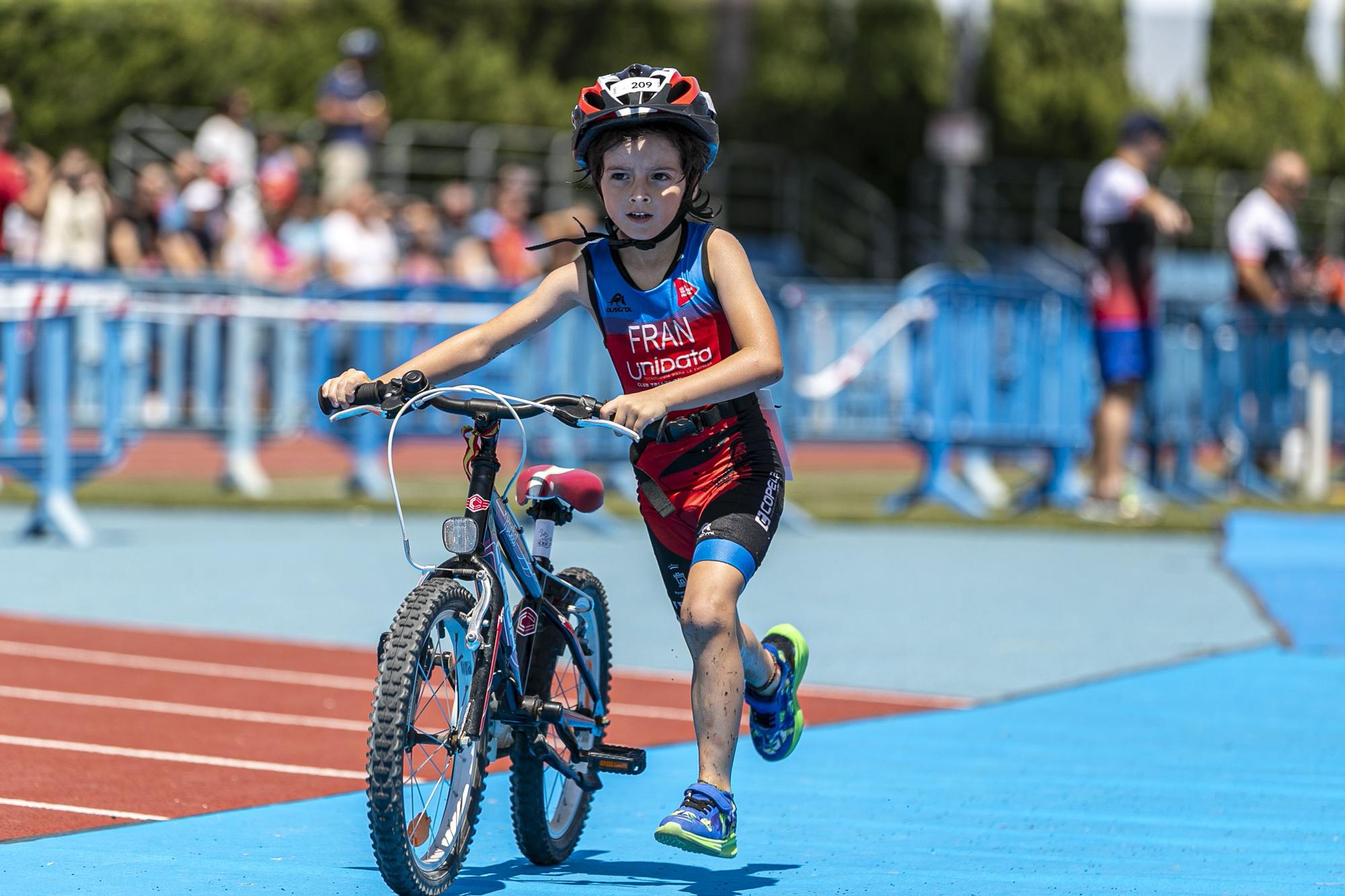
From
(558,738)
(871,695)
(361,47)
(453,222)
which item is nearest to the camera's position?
(558,738)

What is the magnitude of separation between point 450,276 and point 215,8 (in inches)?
554

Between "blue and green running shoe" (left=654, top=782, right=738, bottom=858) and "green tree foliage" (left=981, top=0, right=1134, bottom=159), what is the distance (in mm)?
33021

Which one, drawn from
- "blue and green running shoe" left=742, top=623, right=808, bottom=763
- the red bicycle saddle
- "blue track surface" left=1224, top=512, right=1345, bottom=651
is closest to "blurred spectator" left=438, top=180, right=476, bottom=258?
"blue track surface" left=1224, top=512, right=1345, bottom=651

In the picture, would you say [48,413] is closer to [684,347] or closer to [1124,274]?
[1124,274]

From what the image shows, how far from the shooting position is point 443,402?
4.90 meters

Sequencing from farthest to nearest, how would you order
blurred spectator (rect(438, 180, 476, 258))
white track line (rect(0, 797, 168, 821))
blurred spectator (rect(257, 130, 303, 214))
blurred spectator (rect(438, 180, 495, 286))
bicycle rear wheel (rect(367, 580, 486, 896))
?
blurred spectator (rect(438, 180, 476, 258))
blurred spectator (rect(257, 130, 303, 214))
blurred spectator (rect(438, 180, 495, 286))
white track line (rect(0, 797, 168, 821))
bicycle rear wheel (rect(367, 580, 486, 896))

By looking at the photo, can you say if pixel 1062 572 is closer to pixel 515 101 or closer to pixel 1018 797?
pixel 1018 797

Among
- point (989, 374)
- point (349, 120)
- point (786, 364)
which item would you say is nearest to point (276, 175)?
point (349, 120)

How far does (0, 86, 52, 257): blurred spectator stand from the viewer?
1680cm

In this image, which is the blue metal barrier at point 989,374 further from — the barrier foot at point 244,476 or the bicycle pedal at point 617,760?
the bicycle pedal at point 617,760

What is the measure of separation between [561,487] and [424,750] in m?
0.78

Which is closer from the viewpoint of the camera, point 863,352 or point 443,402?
point 443,402

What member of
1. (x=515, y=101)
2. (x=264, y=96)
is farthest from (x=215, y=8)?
(x=515, y=101)

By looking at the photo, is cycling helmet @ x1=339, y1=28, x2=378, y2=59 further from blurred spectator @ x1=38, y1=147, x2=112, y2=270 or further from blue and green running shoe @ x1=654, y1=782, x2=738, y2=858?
blue and green running shoe @ x1=654, y1=782, x2=738, y2=858
